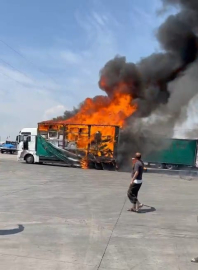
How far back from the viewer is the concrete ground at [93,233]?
483cm

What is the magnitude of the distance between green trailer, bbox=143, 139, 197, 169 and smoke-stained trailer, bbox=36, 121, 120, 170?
3352 millimetres

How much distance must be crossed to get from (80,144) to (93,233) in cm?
1764

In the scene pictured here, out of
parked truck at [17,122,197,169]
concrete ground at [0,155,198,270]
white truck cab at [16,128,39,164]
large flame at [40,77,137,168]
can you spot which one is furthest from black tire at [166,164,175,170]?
concrete ground at [0,155,198,270]

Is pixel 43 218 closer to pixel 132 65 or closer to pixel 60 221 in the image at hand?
pixel 60 221

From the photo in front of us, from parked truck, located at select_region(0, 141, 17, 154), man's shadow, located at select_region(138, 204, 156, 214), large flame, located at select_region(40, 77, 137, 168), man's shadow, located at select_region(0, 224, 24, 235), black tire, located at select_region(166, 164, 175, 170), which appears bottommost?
man's shadow, located at select_region(138, 204, 156, 214)

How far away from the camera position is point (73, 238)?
5.98 metres

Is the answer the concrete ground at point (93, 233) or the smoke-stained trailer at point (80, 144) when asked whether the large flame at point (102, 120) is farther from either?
the concrete ground at point (93, 233)

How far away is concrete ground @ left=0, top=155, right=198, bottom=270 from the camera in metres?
4.83

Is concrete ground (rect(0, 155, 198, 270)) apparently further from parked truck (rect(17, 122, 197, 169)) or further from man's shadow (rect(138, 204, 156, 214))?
parked truck (rect(17, 122, 197, 169))

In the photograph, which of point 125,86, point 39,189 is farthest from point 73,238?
point 125,86

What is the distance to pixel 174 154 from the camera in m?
24.9

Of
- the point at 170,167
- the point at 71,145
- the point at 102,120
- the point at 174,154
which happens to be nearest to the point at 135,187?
the point at 71,145

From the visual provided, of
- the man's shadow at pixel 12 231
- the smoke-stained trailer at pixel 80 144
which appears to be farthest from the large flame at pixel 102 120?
the man's shadow at pixel 12 231

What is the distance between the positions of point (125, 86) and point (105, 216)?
68.0 ft
